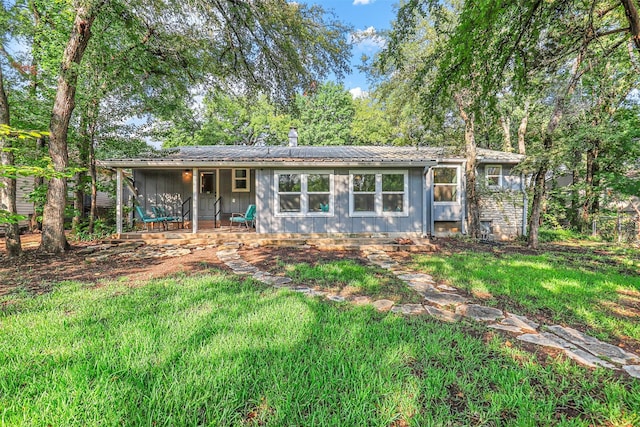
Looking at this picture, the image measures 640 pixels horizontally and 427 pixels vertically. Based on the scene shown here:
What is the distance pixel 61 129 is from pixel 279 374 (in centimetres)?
774

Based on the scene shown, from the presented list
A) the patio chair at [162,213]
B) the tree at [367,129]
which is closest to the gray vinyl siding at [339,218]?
the patio chair at [162,213]

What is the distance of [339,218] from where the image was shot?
8.82 m

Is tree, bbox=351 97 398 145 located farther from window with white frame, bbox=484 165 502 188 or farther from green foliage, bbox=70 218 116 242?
green foliage, bbox=70 218 116 242

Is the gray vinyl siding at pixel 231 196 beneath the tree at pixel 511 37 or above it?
beneath

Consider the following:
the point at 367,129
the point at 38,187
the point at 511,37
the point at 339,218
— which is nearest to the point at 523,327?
the point at 511,37

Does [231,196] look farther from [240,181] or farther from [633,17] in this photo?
[633,17]

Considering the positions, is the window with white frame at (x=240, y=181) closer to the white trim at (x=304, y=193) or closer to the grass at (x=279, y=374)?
the white trim at (x=304, y=193)

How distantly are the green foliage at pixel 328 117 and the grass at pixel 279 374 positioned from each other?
22.3m

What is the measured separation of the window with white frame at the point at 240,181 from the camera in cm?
1134

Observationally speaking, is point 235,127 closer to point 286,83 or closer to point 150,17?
point 150,17

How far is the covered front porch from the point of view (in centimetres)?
1035

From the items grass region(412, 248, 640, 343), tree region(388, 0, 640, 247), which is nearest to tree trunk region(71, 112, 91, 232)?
tree region(388, 0, 640, 247)

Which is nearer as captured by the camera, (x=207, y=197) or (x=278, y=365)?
(x=278, y=365)

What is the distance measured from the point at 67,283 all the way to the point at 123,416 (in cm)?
385
